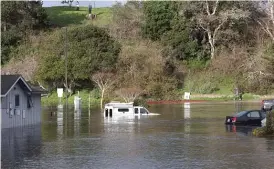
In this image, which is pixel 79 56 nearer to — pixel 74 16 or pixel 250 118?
pixel 74 16

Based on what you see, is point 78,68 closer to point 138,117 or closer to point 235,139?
point 138,117

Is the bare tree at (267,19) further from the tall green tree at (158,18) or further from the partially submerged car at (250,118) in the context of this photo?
the partially submerged car at (250,118)

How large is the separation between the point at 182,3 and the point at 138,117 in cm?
4281

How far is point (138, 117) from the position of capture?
144ft

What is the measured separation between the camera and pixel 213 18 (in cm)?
8094

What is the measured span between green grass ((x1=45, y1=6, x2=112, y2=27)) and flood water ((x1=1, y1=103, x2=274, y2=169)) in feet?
199

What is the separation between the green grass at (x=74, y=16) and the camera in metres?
98.3

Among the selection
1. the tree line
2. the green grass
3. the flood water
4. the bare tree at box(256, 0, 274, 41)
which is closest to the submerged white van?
the flood water

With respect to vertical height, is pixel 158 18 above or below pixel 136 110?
above

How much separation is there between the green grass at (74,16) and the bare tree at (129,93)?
26411 millimetres

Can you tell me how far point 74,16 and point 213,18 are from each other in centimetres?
3294

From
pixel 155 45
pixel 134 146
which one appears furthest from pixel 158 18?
A: pixel 134 146

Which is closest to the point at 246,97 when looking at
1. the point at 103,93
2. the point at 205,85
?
the point at 205,85

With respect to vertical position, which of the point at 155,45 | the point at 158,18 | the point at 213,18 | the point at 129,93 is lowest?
the point at 129,93
